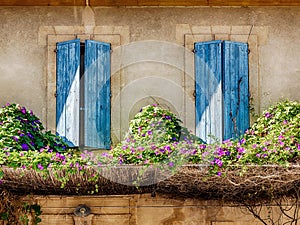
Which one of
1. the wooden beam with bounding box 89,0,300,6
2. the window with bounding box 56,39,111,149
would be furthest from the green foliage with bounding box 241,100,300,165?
the window with bounding box 56,39,111,149

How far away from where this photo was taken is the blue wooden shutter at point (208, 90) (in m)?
14.1

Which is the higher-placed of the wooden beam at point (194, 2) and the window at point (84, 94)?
the wooden beam at point (194, 2)

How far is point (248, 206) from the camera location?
531 inches

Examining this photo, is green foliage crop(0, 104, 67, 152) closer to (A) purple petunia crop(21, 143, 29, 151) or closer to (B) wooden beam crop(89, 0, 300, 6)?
(A) purple petunia crop(21, 143, 29, 151)

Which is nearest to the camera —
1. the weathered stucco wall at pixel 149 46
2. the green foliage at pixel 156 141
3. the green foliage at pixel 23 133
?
the green foliage at pixel 156 141

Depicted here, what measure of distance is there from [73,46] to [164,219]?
2688 mm

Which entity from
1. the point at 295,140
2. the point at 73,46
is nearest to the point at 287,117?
the point at 295,140

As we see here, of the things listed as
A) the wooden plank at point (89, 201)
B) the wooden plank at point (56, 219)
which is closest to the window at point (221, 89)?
the wooden plank at point (89, 201)

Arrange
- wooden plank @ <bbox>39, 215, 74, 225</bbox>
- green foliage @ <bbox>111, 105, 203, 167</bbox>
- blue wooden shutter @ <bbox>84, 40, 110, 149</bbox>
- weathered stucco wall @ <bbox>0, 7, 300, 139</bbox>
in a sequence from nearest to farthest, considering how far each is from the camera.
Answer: green foliage @ <bbox>111, 105, 203, 167</bbox>, wooden plank @ <bbox>39, 215, 74, 225</bbox>, blue wooden shutter @ <bbox>84, 40, 110, 149</bbox>, weathered stucco wall @ <bbox>0, 7, 300, 139</bbox>

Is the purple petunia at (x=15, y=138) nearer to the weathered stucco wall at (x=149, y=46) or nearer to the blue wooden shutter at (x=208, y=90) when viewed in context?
the weathered stucco wall at (x=149, y=46)

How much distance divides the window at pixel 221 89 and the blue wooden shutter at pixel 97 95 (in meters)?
1.23

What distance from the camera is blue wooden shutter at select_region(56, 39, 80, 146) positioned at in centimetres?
1405

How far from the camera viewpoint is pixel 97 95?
14172 millimetres

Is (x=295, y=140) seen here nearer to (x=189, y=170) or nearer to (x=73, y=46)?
(x=189, y=170)
